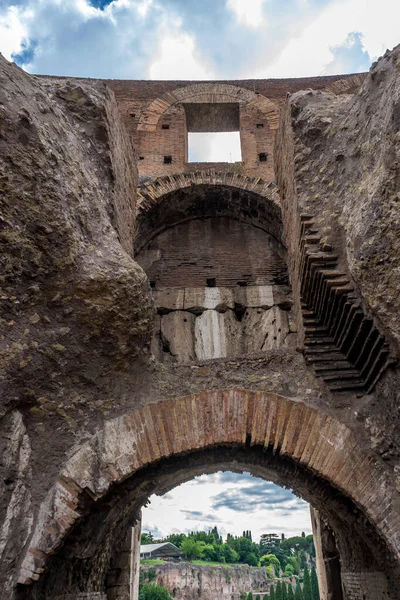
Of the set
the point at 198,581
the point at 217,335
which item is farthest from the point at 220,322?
the point at 198,581

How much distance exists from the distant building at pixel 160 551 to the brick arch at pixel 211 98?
33230 millimetres

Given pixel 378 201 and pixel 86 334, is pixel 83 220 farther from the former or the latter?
pixel 378 201

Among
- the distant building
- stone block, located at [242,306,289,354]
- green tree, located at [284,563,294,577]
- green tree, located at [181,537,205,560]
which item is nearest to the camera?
stone block, located at [242,306,289,354]

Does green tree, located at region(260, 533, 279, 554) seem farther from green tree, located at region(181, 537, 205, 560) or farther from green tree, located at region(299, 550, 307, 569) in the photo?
green tree, located at region(181, 537, 205, 560)

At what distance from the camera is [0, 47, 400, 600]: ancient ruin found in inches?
117

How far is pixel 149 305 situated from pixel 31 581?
199cm

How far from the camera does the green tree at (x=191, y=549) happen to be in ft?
119

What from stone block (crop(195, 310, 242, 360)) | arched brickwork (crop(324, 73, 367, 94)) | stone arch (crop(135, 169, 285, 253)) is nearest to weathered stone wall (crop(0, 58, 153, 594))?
stone block (crop(195, 310, 242, 360))

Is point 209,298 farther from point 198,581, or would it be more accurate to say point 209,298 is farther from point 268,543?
point 268,543

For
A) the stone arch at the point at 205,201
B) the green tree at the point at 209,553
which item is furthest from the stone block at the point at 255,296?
the green tree at the point at 209,553

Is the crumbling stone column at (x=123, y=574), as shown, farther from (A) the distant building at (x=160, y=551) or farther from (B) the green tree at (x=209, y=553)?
(B) the green tree at (x=209, y=553)

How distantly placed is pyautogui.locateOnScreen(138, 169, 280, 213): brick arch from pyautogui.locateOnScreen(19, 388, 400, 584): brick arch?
169 inches

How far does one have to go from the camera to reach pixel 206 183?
718 cm

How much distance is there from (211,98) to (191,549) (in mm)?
36027
